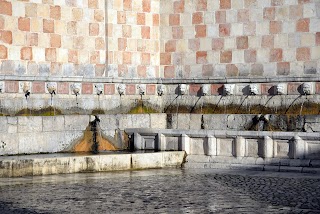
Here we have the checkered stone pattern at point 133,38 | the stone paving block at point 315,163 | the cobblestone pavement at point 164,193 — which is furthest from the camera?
the checkered stone pattern at point 133,38

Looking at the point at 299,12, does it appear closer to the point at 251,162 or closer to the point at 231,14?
the point at 231,14

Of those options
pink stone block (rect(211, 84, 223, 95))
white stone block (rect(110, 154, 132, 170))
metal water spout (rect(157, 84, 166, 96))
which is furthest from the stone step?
metal water spout (rect(157, 84, 166, 96))

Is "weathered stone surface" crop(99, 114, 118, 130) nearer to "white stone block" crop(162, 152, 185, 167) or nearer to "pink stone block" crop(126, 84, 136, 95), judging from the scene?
"pink stone block" crop(126, 84, 136, 95)

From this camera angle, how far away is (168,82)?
1945cm

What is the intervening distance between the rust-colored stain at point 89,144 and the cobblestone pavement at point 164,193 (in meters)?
2.40

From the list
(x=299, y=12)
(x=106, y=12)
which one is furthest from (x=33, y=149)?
(x=299, y=12)

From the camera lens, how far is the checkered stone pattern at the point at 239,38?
17516mm

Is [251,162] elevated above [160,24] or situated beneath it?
situated beneath

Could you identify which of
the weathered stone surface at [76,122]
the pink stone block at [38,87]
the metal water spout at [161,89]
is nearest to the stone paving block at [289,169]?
the weathered stone surface at [76,122]

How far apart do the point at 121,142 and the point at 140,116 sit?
0.95 m

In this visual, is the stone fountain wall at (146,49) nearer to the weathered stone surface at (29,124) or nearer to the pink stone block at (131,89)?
the pink stone block at (131,89)

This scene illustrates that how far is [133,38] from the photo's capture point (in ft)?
63.6

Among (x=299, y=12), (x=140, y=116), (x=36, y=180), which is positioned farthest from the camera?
(x=140, y=116)

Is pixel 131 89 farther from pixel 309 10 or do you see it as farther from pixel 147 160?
pixel 309 10
